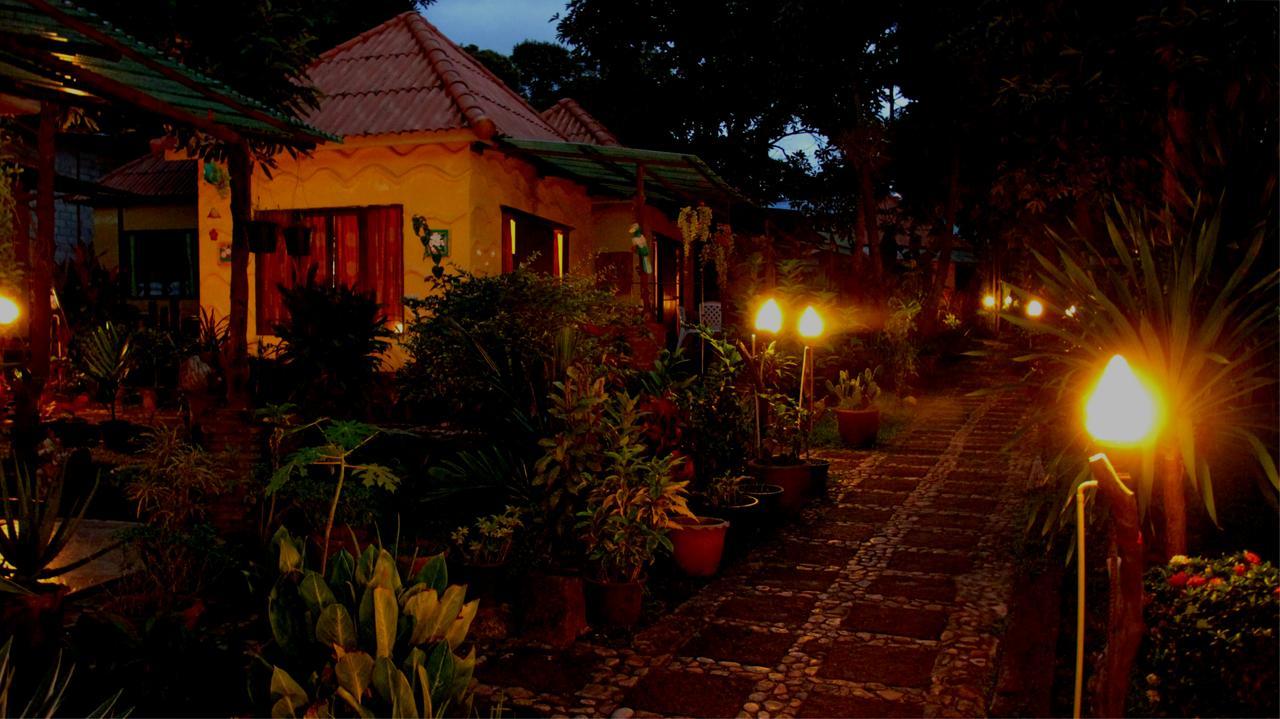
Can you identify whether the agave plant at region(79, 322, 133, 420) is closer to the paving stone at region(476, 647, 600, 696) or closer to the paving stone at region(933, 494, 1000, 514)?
the paving stone at region(476, 647, 600, 696)

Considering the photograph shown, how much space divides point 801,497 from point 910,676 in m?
3.31

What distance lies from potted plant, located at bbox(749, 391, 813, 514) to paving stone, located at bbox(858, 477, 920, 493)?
0.87 metres

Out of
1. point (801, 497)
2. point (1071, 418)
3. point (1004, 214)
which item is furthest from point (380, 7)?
point (1071, 418)

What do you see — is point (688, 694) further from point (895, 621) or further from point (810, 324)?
point (810, 324)

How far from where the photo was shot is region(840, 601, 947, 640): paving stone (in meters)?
4.54

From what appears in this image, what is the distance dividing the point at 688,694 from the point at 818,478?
13.5 ft

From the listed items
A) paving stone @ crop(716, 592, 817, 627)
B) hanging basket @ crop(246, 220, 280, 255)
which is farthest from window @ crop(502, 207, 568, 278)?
paving stone @ crop(716, 592, 817, 627)

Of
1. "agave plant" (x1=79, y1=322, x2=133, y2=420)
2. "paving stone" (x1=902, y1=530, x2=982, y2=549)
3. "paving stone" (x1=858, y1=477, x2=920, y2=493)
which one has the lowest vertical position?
"paving stone" (x1=858, y1=477, x2=920, y2=493)

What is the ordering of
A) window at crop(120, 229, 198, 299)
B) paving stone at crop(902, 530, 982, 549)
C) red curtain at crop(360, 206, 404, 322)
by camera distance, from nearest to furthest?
paving stone at crop(902, 530, 982, 549)
red curtain at crop(360, 206, 404, 322)
window at crop(120, 229, 198, 299)

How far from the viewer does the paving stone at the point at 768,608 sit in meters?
4.79

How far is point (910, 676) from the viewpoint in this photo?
3982 mm

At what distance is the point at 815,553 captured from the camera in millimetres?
6043

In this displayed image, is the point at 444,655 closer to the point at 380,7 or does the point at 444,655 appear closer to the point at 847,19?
the point at 847,19

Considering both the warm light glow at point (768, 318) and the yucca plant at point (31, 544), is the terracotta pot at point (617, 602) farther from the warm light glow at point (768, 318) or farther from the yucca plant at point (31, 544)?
the warm light glow at point (768, 318)
